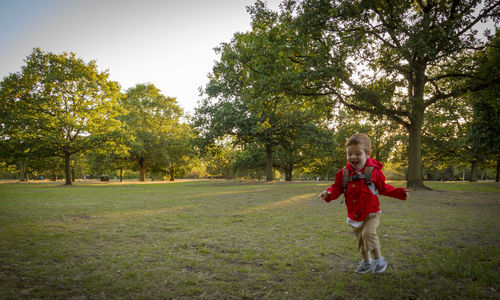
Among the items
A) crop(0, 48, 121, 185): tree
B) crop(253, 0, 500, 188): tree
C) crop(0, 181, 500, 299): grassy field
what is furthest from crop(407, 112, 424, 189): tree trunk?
crop(0, 48, 121, 185): tree

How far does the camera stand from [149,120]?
42.1 m

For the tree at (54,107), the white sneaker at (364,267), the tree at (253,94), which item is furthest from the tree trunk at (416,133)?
the tree at (54,107)

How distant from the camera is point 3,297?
9.18ft

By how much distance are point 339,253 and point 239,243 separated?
1898mm

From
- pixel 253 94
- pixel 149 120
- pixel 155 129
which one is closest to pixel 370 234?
pixel 253 94

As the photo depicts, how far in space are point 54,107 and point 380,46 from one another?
29.8 metres

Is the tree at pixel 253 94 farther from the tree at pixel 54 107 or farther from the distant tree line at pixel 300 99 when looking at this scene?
the tree at pixel 54 107

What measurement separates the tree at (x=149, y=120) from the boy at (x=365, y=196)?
121 feet

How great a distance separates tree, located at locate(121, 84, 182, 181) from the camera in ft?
126

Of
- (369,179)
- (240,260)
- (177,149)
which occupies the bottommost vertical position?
(240,260)

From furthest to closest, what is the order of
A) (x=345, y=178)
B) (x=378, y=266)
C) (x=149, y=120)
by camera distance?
(x=149, y=120), (x=345, y=178), (x=378, y=266)

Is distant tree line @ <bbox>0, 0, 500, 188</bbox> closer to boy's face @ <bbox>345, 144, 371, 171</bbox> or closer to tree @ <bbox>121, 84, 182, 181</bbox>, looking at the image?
tree @ <bbox>121, 84, 182, 181</bbox>

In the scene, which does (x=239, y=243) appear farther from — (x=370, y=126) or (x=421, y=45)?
(x=370, y=126)

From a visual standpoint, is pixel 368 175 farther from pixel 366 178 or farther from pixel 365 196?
pixel 365 196
